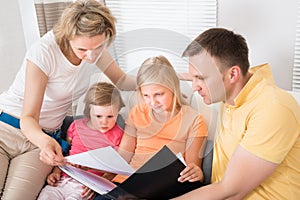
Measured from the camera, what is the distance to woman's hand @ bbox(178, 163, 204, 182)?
130cm

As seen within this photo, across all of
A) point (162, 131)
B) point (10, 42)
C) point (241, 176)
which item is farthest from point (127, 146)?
point (10, 42)

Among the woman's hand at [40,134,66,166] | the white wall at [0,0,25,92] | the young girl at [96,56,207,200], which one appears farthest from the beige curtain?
the young girl at [96,56,207,200]

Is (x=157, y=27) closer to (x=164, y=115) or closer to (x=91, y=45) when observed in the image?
(x=91, y=45)

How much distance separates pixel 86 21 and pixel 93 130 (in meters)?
0.36

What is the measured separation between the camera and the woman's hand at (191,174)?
130 cm

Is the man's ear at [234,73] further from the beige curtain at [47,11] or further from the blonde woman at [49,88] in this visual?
the beige curtain at [47,11]

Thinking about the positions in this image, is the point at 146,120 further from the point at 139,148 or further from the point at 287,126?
the point at 287,126

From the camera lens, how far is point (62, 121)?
5.77 ft

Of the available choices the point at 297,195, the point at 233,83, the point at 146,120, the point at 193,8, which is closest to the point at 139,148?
the point at 146,120

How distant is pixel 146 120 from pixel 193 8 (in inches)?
30.0

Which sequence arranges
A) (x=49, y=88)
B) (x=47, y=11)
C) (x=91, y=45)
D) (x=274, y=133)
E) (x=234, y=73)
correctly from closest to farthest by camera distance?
1. (x=274, y=133)
2. (x=234, y=73)
3. (x=91, y=45)
4. (x=49, y=88)
5. (x=47, y=11)

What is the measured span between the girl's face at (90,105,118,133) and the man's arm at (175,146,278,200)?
1.21ft

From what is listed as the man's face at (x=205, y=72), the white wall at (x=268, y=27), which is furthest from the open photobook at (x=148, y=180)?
the white wall at (x=268, y=27)

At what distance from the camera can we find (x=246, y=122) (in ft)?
4.05
